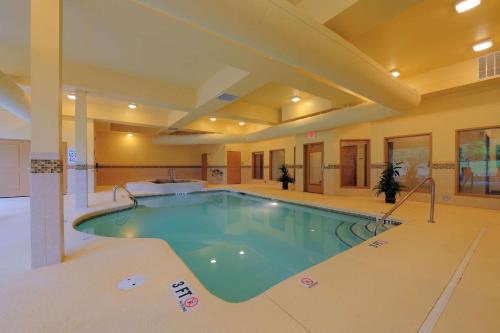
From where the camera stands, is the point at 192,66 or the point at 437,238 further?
the point at 192,66

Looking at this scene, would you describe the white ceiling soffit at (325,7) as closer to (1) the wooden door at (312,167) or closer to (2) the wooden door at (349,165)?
(2) the wooden door at (349,165)

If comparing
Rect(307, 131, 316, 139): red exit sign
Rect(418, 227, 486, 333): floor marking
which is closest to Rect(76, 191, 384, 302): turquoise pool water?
Rect(418, 227, 486, 333): floor marking

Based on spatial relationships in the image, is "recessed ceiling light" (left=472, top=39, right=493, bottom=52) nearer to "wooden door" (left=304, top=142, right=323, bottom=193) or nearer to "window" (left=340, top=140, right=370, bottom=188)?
"window" (left=340, top=140, right=370, bottom=188)

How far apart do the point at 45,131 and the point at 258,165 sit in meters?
9.60

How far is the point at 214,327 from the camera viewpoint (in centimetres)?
120

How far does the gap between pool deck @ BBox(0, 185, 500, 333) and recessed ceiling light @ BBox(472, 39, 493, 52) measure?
3426 mm

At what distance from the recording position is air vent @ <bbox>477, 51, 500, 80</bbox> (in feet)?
12.8

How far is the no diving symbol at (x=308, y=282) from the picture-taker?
1.63 m

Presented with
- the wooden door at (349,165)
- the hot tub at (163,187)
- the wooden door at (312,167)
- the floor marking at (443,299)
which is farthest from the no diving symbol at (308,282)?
the hot tub at (163,187)

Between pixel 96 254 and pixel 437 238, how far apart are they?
13.2 feet

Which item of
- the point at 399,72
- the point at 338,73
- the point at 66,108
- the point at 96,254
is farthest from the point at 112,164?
the point at 399,72

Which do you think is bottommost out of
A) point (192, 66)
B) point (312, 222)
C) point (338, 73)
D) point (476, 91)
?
point (312, 222)

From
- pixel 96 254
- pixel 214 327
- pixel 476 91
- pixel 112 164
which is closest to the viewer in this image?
pixel 214 327

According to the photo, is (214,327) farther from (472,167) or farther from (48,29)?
(472,167)
